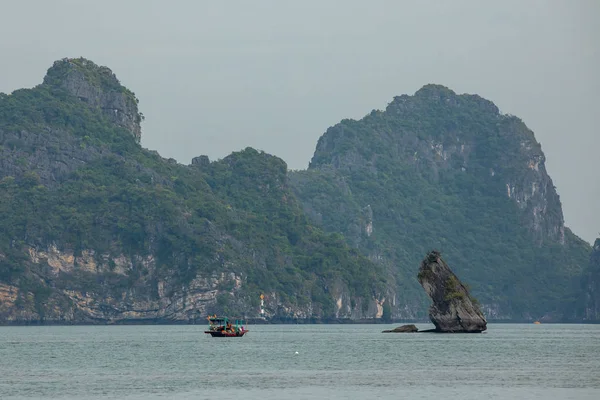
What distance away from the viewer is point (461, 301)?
161375 mm

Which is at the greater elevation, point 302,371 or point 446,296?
point 446,296

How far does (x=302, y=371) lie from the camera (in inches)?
3698

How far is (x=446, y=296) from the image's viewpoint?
160 meters

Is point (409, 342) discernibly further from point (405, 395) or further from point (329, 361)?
point (405, 395)

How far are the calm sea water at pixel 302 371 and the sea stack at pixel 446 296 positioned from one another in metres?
19.6

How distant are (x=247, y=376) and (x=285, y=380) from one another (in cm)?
491

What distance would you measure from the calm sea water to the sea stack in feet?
64.2

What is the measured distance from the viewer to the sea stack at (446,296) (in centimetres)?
16050

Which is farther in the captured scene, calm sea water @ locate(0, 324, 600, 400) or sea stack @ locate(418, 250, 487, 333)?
sea stack @ locate(418, 250, 487, 333)

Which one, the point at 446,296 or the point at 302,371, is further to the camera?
the point at 446,296

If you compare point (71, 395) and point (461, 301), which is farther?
point (461, 301)

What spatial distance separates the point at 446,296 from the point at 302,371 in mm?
68942

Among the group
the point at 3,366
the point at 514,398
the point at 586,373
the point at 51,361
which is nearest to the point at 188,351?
the point at 51,361

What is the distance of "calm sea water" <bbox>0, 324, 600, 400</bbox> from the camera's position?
75125 mm
